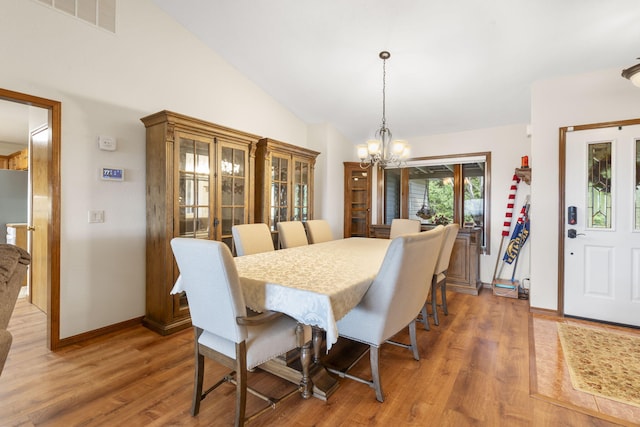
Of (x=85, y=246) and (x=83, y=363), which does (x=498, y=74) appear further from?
(x=83, y=363)

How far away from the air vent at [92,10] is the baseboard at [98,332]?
265cm

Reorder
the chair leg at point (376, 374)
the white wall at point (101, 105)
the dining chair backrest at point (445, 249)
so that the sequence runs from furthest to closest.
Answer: the dining chair backrest at point (445, 249), the white wall at point (101, 105), the chair leg at point (376, 374)

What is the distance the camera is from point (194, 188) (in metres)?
3.12

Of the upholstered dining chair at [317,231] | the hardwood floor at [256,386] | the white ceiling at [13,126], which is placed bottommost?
the hardwood floor at [256,386]

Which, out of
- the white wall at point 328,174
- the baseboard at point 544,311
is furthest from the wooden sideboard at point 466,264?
the white wall at point 328,174

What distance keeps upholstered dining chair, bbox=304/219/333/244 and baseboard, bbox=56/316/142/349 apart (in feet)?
6.20

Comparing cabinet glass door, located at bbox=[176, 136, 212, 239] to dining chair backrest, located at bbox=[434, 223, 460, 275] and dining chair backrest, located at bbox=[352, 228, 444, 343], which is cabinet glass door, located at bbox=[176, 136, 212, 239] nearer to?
dining chair backrest, located at bbox=[352, 228, 444, 343]

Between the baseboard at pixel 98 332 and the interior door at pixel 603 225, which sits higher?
the interior door at pixel 603 225

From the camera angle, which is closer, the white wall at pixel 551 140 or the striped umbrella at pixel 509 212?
the white wall at pixel 551 140

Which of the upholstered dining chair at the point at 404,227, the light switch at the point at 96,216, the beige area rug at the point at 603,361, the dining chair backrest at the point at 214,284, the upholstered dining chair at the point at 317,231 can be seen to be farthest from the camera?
the upholstered dining chair at the point at 404,227

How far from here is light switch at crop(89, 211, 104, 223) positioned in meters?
2.75

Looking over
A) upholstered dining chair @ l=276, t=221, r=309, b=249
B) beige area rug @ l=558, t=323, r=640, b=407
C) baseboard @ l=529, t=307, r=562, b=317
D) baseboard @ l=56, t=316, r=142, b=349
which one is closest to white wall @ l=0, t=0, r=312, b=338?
baseboard @ l=56, t=316, r=142, b=349

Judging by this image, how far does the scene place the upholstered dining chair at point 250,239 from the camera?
9.16ft

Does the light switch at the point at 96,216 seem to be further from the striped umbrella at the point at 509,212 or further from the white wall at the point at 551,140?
the striped umbrella at the point at 509,212
